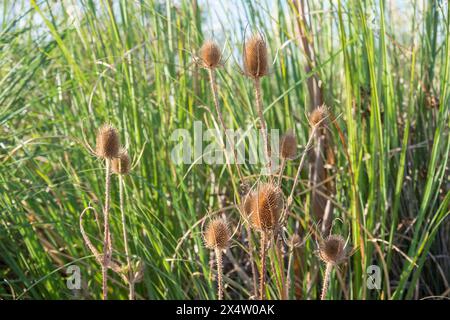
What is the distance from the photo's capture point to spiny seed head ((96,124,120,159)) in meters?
0.81

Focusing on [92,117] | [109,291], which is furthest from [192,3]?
[109,291]

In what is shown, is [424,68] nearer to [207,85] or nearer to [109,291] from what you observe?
[207,85]

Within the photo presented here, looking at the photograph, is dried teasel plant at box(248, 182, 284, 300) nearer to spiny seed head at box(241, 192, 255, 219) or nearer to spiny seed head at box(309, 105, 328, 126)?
spiny seed head at box(241, 192, 255, 219)

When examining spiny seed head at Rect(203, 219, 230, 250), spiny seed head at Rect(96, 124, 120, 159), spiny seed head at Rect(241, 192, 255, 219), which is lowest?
spiny seed head at Rect(203, 219, 230, 250)

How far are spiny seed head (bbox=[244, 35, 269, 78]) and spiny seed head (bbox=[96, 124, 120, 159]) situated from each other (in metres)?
0.19

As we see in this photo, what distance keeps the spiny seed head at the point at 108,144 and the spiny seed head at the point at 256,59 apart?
0.19m

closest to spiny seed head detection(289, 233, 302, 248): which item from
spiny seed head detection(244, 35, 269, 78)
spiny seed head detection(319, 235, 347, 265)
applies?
spiny seed head detection(319, 235, 347, 265)

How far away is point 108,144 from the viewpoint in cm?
81

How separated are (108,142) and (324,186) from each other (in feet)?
2.43

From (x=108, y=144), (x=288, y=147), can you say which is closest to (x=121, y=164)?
(x=108, y=144)

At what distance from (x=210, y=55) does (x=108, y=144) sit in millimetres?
189
